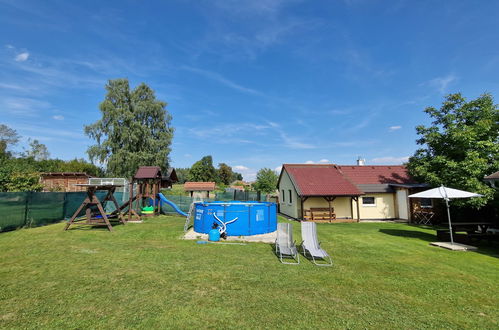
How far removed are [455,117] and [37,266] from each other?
2020 centimetres

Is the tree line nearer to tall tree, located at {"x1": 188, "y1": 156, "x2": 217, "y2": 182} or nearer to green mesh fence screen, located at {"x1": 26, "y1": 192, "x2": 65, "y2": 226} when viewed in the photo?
green mesh fence screen, located at {"x1": 26, "y1": 192, "x2": 65, "y2": 226}

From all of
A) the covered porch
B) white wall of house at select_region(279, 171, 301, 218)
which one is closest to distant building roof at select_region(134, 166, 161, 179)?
white wall of house at select_region(279, 171, 301, 218)

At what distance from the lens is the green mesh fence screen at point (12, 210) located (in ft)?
36.3

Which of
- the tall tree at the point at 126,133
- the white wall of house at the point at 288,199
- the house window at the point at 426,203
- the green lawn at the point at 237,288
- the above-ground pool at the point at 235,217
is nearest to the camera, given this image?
the green lawn at the point at 237,288

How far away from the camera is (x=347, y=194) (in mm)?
17297

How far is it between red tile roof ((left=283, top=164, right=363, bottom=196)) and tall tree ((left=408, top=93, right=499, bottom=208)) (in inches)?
179

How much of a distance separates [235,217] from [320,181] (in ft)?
32.8

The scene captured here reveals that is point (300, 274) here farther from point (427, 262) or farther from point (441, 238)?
point (441, 238)

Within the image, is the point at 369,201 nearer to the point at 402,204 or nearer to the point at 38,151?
the point at 402,204

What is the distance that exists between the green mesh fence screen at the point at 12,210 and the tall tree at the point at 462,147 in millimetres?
22160

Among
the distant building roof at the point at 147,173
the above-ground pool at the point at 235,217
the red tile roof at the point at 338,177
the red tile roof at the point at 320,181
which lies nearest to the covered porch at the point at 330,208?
the red tile roof at the point at 320,181

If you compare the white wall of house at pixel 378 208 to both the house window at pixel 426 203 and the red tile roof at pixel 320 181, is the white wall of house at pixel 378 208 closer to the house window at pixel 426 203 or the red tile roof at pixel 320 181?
the red tile roof at pixel 320 181

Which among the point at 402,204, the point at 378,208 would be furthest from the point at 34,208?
the point at 402,204

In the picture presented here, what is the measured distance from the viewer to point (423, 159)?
14523 millimetres
